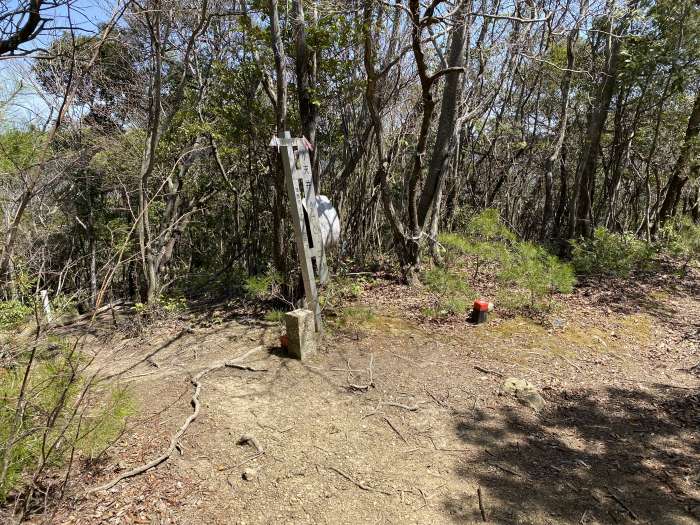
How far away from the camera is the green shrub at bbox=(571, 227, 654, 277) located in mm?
5855

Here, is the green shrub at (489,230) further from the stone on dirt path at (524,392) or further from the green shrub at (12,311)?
the green shrub at (12,311)

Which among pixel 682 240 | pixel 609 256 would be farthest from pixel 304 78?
pixel 682 240

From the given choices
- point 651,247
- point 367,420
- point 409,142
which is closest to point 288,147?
point 367,420

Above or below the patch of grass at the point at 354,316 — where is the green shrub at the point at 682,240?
above

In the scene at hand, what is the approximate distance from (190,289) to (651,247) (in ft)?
23.6

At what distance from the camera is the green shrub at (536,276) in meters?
4.45

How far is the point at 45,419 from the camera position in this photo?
190 cm

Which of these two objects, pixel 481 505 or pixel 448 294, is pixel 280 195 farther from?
pixel 481 505

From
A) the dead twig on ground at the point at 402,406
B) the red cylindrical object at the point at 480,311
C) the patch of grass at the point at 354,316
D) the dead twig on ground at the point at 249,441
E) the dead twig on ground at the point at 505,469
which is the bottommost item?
the dead twig on ground at the point at 505,469

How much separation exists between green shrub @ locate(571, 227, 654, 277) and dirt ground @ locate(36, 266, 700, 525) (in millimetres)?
1411

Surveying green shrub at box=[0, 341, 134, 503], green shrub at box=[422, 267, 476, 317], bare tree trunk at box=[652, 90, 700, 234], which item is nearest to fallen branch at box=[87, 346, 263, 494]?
green shrub at box=[0, 341, 134, 503]

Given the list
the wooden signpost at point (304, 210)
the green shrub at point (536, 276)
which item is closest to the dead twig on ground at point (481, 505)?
the wooden signpost at point (304, 210)

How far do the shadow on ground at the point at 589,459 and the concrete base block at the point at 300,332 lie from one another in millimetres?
1412

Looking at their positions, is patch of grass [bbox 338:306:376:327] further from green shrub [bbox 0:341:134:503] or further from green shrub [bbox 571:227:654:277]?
green shrub [bbox 571:227:654:277]
